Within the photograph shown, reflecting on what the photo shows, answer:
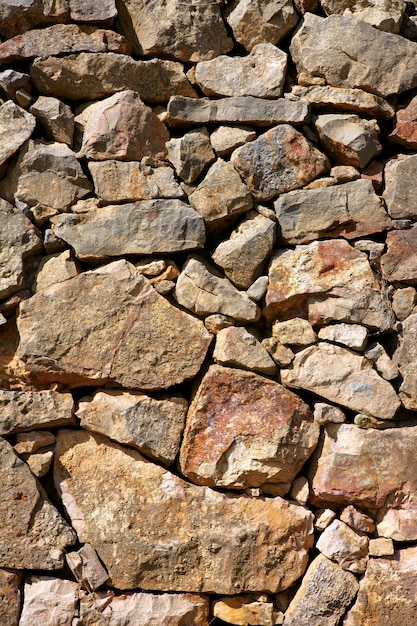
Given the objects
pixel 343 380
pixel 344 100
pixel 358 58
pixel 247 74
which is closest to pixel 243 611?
pixel 343 380

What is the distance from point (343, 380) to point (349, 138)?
1.21 metres

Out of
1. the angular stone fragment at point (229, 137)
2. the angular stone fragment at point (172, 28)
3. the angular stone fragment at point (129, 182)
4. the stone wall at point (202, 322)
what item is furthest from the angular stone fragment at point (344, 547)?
the angular stone fragment at point (172, 28)

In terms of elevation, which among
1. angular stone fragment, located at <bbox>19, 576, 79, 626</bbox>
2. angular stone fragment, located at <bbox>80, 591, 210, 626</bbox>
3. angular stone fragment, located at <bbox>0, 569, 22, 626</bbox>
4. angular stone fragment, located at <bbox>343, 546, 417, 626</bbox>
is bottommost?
angular stone fragment, located at <bbox>343, 546, 417, 626</bbox>

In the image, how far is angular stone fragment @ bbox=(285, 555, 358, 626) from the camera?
288 centimetres

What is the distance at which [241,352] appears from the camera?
3.01 m

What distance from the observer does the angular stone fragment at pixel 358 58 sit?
3361 millimetres

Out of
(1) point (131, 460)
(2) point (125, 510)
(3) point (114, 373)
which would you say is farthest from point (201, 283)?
(2) point (125, 510)

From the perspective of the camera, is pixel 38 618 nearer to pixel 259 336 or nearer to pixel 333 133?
pixel 259 336

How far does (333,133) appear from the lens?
327 cm

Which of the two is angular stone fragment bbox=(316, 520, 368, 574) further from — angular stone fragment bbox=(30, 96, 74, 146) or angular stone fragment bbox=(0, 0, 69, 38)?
angular stone fragment bbox=(0, 0, 69, 38)

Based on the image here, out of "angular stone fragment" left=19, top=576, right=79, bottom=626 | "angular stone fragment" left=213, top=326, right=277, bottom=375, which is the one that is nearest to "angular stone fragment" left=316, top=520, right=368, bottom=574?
"angular stone fragment" left=213, top=326, right=277, bottom=375

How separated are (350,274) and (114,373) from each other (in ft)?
3.96

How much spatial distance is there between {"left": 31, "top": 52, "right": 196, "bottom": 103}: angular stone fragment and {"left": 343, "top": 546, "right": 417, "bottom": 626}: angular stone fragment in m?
2.54

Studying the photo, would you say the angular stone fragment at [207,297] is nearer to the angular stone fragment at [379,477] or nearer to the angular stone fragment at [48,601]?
the angular stone fragment at [379,477]
